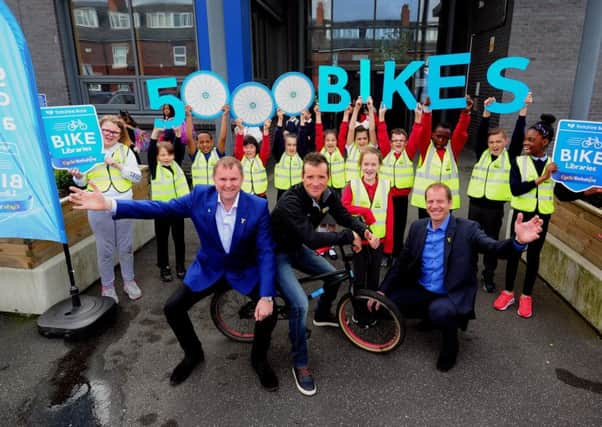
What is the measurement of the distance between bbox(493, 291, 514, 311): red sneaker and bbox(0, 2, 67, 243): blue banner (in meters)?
4.24

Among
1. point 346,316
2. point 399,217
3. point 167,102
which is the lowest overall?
point 346,316

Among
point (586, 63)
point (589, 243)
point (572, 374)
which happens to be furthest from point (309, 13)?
point (572, 374)

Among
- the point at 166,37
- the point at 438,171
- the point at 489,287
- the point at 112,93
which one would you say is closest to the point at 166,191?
the point at 438,171

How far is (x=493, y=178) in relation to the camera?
4441 mm

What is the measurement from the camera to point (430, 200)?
3.38 m

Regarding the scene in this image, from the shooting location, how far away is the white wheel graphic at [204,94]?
546cm

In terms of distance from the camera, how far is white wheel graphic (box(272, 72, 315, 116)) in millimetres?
5699

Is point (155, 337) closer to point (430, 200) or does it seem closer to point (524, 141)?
point (430, 200)

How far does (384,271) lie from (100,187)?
338 centimetres

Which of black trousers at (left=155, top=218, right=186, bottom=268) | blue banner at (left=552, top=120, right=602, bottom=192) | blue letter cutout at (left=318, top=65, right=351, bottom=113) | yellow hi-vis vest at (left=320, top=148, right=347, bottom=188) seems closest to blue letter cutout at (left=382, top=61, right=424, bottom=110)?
blue letter cutout at (left=318, top=65, right=351, bottom=113)

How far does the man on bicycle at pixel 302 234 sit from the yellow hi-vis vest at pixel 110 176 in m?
1.94

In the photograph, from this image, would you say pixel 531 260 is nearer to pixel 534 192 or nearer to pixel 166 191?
pixel 534 192

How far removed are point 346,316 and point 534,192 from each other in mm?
2175

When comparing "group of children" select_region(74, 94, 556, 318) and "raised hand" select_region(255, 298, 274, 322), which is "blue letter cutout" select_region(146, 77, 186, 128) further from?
"raised hand" select_region(255, 298, 274, 322)
